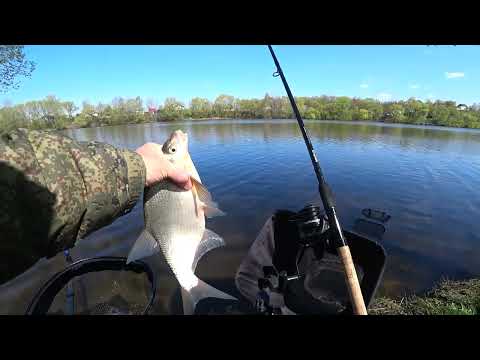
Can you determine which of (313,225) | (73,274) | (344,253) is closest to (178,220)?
(313,225)

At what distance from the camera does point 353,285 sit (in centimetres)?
210

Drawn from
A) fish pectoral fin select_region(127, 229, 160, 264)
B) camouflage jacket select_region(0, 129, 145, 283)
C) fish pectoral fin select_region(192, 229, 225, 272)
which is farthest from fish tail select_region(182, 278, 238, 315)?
camouflage jacket select_region(0, 129, 145, 283)

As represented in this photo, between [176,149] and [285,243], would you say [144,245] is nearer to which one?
[176,149]

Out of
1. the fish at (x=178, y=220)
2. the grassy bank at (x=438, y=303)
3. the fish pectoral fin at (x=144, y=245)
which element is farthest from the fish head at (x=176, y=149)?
the grassy bank at (x=438, y=303)

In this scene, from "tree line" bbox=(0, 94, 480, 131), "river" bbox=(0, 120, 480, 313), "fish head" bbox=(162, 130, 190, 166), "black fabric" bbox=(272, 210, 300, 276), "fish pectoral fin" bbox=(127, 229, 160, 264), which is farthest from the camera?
"tree line" bbox=(0, 94, 480, 131)

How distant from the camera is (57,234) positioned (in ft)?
4.78

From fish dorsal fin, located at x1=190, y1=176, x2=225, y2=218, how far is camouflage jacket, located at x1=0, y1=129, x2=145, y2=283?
66 centimetres

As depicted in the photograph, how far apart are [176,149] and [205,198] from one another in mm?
593

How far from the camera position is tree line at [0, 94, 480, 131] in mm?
57125

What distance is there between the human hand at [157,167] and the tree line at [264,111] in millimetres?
39527

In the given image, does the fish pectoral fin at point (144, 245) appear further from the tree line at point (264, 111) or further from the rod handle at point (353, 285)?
the tree line at point (264, 111)

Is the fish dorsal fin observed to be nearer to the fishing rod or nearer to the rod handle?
the fishing rod
